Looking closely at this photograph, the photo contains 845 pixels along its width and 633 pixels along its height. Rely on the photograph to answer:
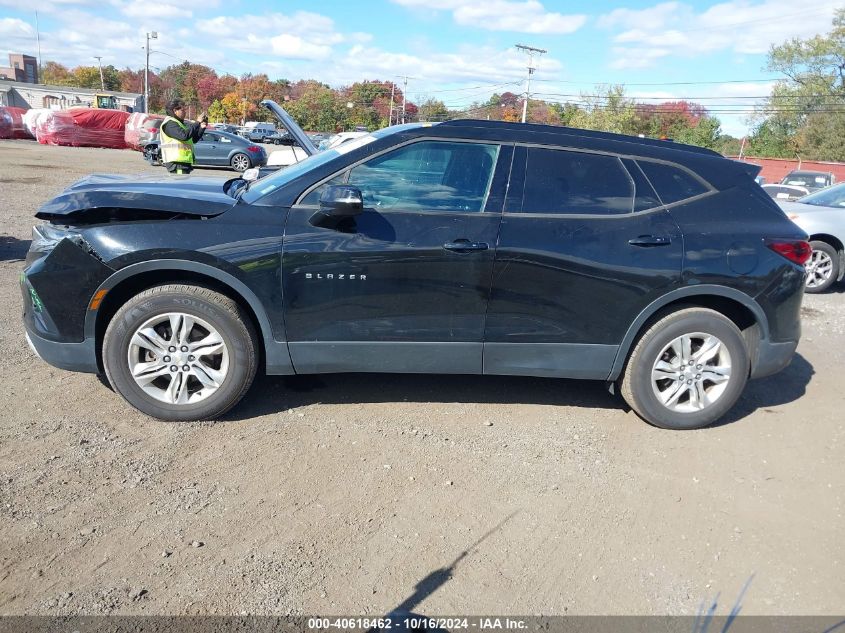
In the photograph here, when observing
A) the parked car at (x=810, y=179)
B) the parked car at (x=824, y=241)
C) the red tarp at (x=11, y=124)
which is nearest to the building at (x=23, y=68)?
the red tarp at (x=11, y=124)

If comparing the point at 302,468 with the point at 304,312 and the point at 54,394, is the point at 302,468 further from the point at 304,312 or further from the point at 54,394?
the point at 54,394

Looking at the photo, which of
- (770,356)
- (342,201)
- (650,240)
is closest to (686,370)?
(770,356)

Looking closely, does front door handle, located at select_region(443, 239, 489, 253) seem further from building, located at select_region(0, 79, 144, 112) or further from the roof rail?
building, located at select_region(0, 79, 144, 112)

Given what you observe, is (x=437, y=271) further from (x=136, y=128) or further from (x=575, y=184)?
(x=136, y=128)

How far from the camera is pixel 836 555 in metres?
3.20

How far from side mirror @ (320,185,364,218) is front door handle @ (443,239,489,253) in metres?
0.57

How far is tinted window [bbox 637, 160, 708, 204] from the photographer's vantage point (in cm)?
427

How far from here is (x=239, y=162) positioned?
2794cm

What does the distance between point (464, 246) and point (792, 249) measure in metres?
2.21

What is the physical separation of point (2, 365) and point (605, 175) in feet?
14.2

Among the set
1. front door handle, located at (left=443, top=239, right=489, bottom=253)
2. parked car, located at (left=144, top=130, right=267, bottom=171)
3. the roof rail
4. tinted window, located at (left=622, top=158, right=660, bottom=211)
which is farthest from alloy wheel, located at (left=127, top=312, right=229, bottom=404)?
parked car, located at (left=144, top=130, right=267, bottom=171)

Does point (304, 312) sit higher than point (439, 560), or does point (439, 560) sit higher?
point (304, 312)

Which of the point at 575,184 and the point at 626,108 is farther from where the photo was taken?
the point at 626,108

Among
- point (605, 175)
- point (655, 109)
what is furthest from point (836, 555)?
point (655, 109)
